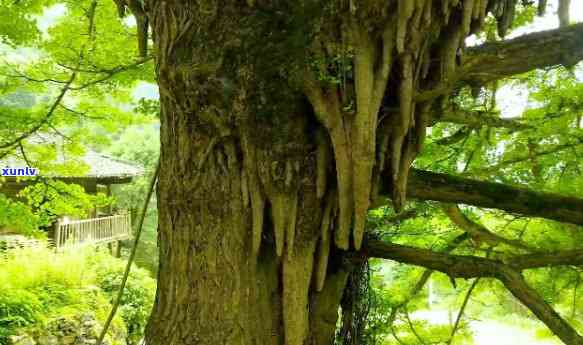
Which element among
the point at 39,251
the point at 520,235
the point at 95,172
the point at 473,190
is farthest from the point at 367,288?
the point at 95,172

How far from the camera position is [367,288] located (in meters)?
2.40

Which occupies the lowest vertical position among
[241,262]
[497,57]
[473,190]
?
[241,262]

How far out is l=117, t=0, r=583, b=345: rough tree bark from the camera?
1657 mm

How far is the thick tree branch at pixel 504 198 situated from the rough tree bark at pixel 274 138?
0.75 feet

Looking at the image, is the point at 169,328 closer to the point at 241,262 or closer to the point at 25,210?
the point at 241,262

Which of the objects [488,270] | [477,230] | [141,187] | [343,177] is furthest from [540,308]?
[141,187]

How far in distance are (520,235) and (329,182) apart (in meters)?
2.40

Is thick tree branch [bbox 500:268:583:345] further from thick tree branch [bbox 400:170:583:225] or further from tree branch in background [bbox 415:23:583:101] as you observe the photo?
tree branch in background [bbox 415:23:583:101]

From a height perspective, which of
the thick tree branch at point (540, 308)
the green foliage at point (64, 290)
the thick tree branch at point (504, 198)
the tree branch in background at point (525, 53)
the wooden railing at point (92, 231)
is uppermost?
the tree branch in background at point (525, 53)

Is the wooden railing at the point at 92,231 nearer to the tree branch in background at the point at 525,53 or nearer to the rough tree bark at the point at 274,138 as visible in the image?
the rough tree bark at the point at 274,138

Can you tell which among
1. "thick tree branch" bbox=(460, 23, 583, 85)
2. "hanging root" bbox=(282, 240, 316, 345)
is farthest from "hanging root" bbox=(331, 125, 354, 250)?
"thick tree branch" bbox=(460, 23, 583, 85)

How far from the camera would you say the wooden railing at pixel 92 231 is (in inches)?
364

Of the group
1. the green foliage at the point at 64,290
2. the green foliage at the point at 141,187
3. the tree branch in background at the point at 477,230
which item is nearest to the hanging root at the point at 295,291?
the tree branch in background at the point at 477,230

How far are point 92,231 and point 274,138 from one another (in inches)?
382
